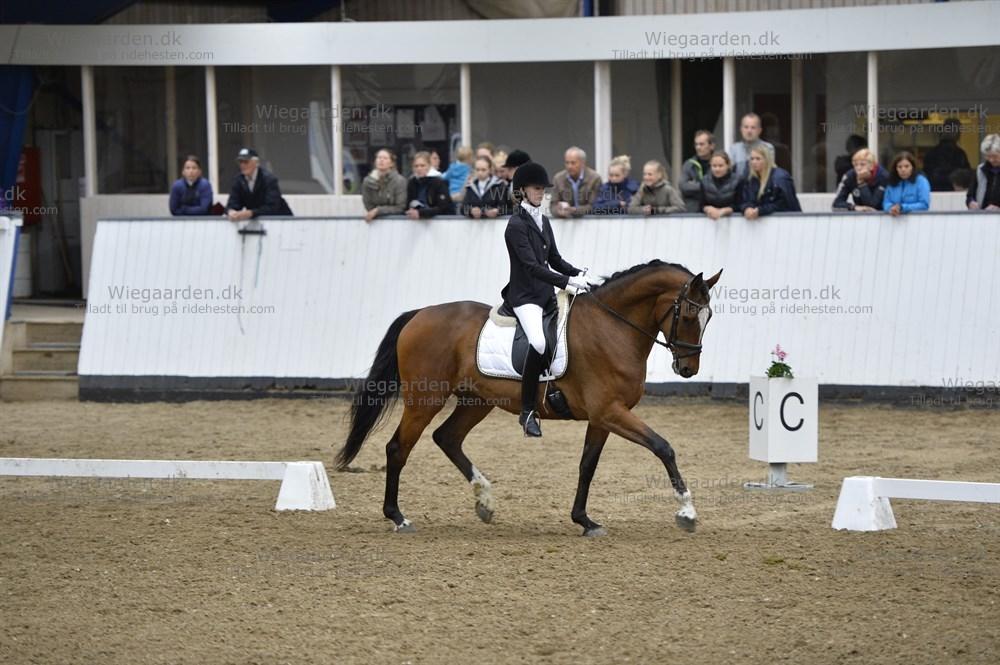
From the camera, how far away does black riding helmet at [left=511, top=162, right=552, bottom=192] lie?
888cm

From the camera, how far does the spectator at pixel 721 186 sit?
14078 millimetres

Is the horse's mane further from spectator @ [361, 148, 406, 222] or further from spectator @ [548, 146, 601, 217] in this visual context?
spectator @ [361, 148, 406, 222]

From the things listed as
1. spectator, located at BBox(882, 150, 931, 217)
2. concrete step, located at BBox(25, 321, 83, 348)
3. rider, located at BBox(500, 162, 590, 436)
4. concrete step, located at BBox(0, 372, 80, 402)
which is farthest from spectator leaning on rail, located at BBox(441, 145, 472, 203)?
rider, located at BBox(500, 162, 590, 436)

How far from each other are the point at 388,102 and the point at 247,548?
11.0 metres

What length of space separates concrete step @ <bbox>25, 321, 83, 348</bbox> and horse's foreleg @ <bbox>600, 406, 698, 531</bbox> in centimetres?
928

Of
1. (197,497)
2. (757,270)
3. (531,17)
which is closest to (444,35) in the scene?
(531,17)

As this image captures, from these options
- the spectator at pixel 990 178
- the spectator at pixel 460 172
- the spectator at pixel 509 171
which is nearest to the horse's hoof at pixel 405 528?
the spectator at pixel 509 171

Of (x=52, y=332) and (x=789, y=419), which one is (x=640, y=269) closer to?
(x=789, y=419)

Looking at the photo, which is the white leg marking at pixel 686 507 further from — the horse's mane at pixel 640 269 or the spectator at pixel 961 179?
the spectator at pixel 961 179

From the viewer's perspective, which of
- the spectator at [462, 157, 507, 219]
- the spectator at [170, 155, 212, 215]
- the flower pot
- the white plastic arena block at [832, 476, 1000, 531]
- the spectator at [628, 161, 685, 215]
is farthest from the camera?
the spectator at [170, 155, 212, 215]

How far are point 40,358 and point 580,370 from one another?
905 cm

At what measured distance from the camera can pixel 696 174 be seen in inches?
577

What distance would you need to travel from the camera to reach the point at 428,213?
48.5 feet

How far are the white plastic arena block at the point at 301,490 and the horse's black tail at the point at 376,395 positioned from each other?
0.24m
